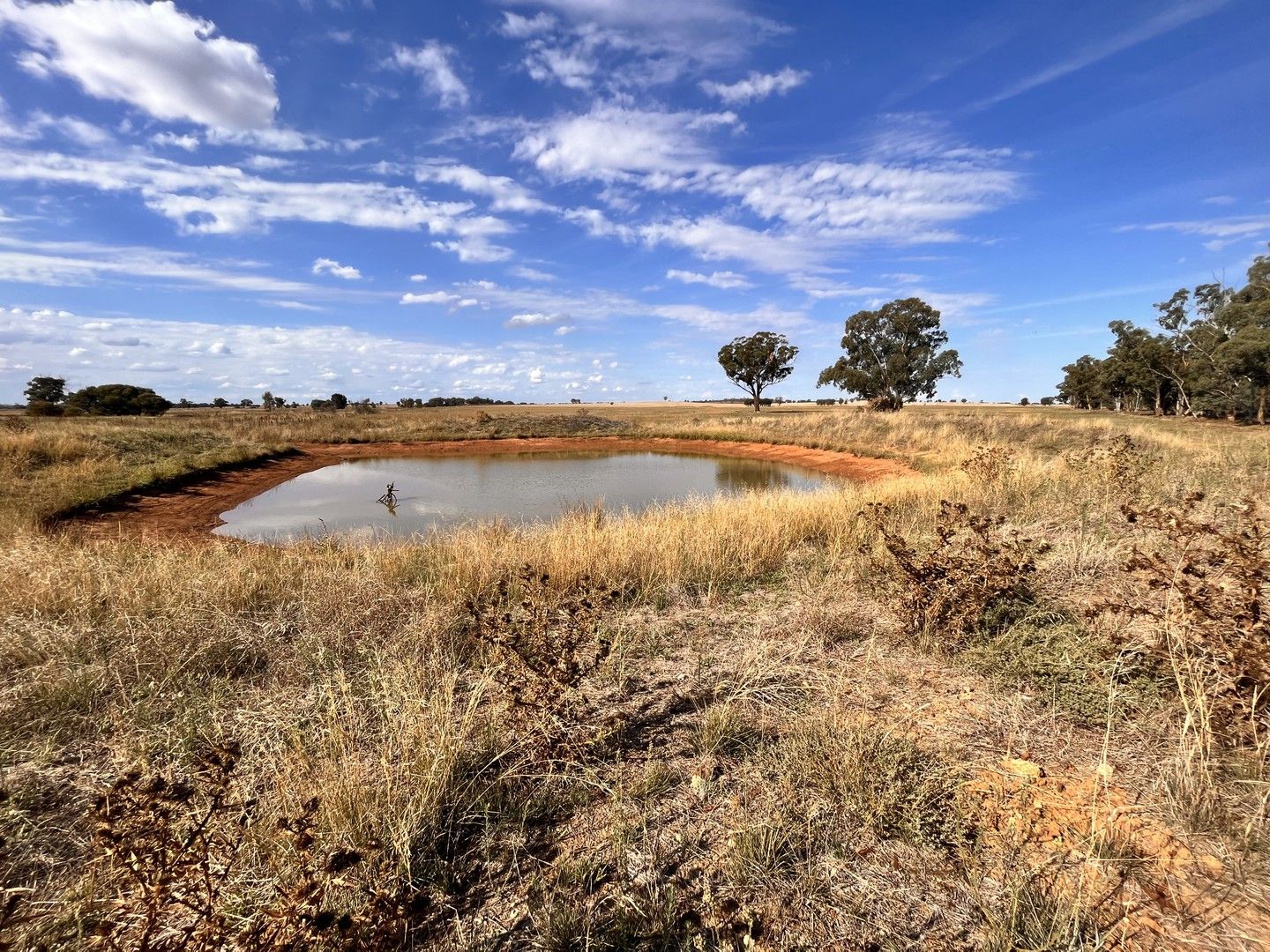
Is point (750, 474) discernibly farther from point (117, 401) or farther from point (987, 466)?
point (117, 401)

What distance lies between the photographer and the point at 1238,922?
1.83 metres

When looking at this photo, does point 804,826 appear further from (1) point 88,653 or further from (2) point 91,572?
(2) point 91,572

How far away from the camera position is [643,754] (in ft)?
9.80

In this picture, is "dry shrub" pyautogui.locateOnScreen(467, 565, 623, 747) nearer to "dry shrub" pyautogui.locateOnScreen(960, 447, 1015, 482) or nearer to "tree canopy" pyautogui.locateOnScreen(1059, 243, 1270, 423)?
"dry shrub" pyautogui.locateOnScreen(960, 447, 1015, 482)

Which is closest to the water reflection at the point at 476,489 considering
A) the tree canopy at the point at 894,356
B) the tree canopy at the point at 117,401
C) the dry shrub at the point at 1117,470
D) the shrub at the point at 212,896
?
the dry shrub at the point at 1117,470

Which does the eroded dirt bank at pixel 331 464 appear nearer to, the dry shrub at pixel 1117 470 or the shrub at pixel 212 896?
the dry shrub at pixel 1117 470

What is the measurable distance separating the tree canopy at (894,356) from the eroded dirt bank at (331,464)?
1827 cm

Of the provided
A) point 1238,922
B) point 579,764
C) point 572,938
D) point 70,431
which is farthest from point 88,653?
point 70,431

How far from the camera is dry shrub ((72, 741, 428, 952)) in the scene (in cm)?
158

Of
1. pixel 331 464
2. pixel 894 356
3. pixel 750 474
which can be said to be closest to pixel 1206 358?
pixel 894 356

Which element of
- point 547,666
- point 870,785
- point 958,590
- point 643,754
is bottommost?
point 643,754

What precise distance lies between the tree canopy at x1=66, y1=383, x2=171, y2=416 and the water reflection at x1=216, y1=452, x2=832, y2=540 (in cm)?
3906

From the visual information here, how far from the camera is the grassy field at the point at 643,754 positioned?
1.92m

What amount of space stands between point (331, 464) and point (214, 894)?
28841mm
